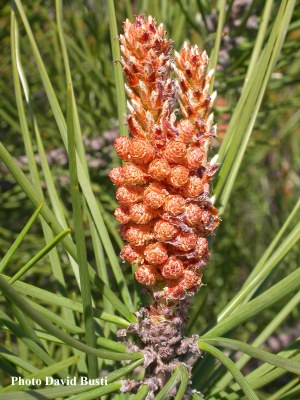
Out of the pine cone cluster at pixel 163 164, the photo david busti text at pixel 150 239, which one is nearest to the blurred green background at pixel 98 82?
the photo david busti text at pixel 150 239

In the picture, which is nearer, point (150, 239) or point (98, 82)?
point (150, 239)

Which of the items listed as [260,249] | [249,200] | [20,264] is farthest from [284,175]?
[20,264]

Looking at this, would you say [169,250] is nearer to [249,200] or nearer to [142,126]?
[142,126]

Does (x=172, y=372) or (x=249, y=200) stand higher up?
(x=249, y=200)

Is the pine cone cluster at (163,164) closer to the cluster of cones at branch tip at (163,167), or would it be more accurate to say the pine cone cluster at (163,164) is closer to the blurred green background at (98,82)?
the cluster of cones at branch tip at (163,167)

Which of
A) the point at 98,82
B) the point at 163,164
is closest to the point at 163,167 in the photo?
the point at 163,164

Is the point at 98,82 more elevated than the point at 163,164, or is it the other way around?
the point at 98,82

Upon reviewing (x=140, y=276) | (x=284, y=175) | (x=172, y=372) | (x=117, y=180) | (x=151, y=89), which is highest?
(x=284, y=175)

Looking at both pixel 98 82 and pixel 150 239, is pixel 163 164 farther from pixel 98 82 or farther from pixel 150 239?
pixel 98 82
